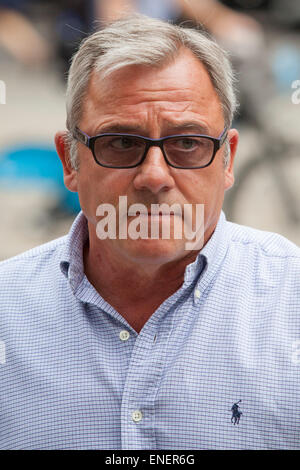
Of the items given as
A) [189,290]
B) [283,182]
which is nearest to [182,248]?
[189,290]

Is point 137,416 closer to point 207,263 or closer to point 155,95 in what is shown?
point 207,263

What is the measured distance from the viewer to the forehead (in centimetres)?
112

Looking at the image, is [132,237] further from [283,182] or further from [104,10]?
[283,182]

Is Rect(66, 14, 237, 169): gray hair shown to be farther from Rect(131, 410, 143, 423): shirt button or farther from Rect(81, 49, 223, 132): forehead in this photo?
Rect(131, 410, 143, 423): shirt button

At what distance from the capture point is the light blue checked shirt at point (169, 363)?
1.03 metres

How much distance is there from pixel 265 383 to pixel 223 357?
90 millimetres

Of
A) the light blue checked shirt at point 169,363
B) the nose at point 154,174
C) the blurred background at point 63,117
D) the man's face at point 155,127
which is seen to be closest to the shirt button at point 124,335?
the light blue checked shirt at point 169,363

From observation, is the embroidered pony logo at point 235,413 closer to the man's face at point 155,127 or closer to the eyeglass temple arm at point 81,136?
the man's face at point 155,127

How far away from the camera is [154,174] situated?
109cm

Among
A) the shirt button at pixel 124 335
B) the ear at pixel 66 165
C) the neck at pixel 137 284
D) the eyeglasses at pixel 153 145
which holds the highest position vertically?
the eyeglasses at pixel 153 145

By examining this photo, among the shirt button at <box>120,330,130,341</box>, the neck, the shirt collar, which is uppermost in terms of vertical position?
the shirt collar

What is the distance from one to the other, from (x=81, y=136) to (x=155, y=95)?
19cm

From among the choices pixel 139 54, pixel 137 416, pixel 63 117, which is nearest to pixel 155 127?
pixel 139 54

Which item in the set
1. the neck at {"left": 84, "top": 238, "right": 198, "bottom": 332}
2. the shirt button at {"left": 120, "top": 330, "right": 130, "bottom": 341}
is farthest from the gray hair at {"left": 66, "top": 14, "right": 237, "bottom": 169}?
the shirt button at {"left": 120, "top": 330, "right": 130, "bottom": 341}
